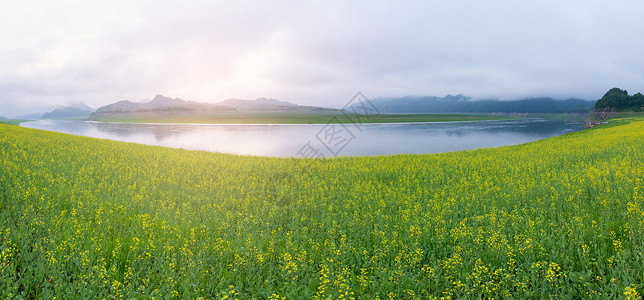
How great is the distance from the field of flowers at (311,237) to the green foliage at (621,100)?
139 meters

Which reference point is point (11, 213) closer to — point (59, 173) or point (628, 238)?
point (59, 173)

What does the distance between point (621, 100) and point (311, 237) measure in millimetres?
154149

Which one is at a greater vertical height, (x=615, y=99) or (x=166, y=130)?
(x=615, y=99)

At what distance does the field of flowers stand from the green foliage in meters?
139

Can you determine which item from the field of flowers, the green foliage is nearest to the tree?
the green foliage

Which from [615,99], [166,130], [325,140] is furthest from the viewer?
[615,99]

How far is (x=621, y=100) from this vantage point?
111000mm

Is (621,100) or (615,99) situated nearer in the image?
(621,100)

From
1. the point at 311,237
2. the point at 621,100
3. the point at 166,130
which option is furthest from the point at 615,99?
the point at 166,130

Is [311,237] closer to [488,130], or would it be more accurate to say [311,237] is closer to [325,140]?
[325,140]

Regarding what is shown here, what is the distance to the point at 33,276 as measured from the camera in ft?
15.7

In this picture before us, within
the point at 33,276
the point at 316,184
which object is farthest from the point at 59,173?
the point at 316,184

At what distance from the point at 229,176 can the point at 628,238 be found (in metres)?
12.3

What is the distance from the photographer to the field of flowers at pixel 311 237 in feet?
15.6
